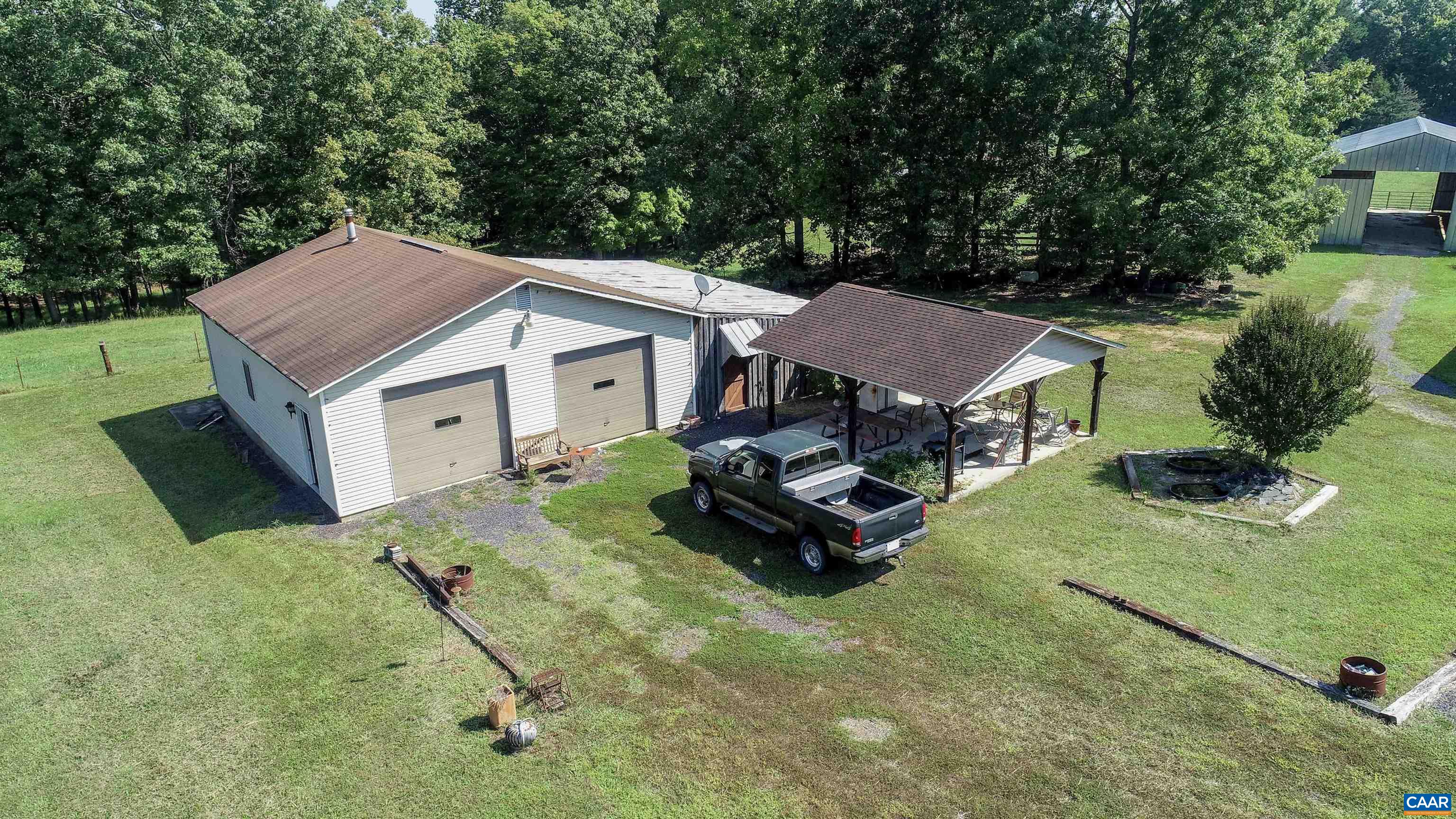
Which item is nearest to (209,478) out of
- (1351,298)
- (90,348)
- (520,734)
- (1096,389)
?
(520,734)

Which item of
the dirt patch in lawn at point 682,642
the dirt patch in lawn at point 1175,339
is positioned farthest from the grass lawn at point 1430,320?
the dirt patch in lawn at point 682,642

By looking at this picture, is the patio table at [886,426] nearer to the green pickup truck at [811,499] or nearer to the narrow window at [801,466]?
the green pickup truck at [811,499]

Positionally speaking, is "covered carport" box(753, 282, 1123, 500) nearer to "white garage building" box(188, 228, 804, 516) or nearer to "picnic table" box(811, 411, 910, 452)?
"picnic table" box(811, 411, 910, 452)

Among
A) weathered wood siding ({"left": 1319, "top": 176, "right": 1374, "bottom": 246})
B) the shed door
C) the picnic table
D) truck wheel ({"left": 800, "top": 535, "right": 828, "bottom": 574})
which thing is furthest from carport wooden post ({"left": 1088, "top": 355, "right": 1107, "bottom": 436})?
weathered wood siding ({"left": 1319, "top": 176, "right": 1374, "bottom": 246})

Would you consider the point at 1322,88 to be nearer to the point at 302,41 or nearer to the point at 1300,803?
the point at 1300,803

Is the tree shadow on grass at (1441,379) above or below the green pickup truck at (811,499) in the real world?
below

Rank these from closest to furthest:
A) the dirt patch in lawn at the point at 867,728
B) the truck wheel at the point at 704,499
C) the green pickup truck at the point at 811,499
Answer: the dirt patch in lawn at the point at 867,728
the green pickup truck at the point at 811,499
the truck wheel at the point at 704,499

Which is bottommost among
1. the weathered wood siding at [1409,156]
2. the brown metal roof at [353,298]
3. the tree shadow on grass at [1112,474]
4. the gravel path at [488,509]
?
the gravel path at [488,509]
